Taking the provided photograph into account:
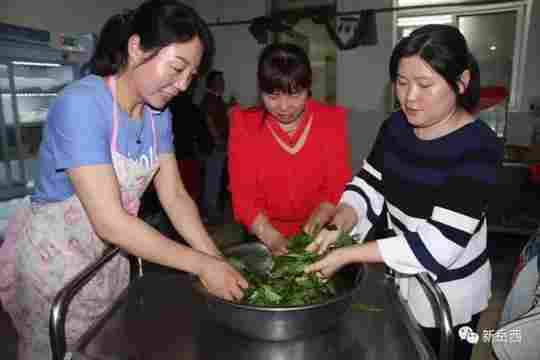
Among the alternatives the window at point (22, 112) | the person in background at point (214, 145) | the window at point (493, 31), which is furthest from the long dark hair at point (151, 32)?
the window at point (493, 31)

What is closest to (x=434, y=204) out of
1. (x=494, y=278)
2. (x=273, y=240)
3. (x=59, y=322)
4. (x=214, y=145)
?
(x=273, y=240)

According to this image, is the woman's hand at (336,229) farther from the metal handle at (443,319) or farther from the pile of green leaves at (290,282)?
the metal handle at (443,319)

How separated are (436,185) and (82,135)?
0.82m

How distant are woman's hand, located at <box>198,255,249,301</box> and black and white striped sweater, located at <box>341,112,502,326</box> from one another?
0.33m

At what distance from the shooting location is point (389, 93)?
181 inches

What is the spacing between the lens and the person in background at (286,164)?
142 centimetres

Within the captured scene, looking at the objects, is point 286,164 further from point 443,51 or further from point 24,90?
point 24,90

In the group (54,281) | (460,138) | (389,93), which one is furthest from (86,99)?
(389,93)

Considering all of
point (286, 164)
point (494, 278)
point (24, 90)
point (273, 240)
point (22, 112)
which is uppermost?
point (24, 90)

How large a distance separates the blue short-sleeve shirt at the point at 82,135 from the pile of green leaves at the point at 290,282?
39cm

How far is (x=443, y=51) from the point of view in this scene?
2.88 feet

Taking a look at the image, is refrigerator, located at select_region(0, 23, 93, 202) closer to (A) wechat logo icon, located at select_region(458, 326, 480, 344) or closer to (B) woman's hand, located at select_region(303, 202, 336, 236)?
(B) woman's hand, located at select_region(303, 202, 336, 236)

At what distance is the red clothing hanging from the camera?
143cm

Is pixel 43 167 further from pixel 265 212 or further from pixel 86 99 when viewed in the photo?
pixel 265 212
